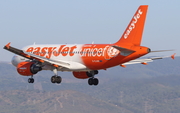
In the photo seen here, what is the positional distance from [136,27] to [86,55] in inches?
354

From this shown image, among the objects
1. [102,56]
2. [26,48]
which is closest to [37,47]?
[26,48]

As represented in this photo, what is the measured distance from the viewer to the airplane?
193ft

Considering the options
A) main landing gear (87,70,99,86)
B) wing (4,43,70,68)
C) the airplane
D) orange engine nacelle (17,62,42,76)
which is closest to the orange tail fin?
the airplane

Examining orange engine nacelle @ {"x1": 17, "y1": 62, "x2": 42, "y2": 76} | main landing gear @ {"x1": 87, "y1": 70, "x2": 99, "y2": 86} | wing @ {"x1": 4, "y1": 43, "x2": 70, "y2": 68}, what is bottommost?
main landing gear @ {"x1": 87, "y1": 70, "x2": 99, "y2": 86}

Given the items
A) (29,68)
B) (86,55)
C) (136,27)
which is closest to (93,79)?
(86,55)

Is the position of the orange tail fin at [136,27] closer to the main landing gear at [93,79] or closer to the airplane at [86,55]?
the airplane at [86,55]

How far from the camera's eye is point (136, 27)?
194 feet

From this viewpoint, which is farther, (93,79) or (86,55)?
(93,79)

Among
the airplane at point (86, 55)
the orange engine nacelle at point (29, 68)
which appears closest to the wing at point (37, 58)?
the airplane at point (86, 55)

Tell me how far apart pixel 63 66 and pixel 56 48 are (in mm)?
5464

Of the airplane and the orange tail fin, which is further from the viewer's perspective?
the orange tail fin

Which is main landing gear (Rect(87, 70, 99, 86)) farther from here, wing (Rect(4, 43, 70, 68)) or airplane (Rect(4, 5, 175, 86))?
wing (Rect(4, 43, 70, 68))

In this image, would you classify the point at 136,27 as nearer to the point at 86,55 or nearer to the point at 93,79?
the point at 86,55

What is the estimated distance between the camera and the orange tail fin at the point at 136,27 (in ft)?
194
